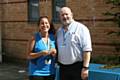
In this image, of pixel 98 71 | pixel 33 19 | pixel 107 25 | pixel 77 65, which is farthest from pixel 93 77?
pixel 33 19

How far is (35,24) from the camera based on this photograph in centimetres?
1458

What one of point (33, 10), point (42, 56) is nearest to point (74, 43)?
point (42, 56)

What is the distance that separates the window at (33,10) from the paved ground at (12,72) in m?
1.71

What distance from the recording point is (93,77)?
270 inches

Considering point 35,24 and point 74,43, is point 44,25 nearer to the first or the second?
point 74,43

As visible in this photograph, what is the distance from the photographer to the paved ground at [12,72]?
492 inches

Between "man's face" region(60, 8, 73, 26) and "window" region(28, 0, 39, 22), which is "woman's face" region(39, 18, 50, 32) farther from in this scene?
"window" region(28, 0, 39, 22)

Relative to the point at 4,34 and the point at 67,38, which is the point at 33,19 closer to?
the point at 4,34

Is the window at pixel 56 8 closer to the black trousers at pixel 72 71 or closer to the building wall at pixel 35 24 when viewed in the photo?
the building wall at pixel 35 24

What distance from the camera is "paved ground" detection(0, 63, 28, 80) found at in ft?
41.0

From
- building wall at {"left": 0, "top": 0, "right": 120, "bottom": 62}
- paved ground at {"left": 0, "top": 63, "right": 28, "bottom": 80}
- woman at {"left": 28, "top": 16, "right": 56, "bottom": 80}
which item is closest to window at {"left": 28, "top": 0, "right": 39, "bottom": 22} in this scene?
building wall at {"left": 0, "top": 0, "right": 120, "bottom": 62}

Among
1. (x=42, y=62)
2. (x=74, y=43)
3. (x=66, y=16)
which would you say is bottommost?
(x=42, y=62)

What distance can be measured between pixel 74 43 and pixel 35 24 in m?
8.52

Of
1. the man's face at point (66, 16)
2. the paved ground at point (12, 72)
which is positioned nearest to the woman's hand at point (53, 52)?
the man's face at point (66, 16)
